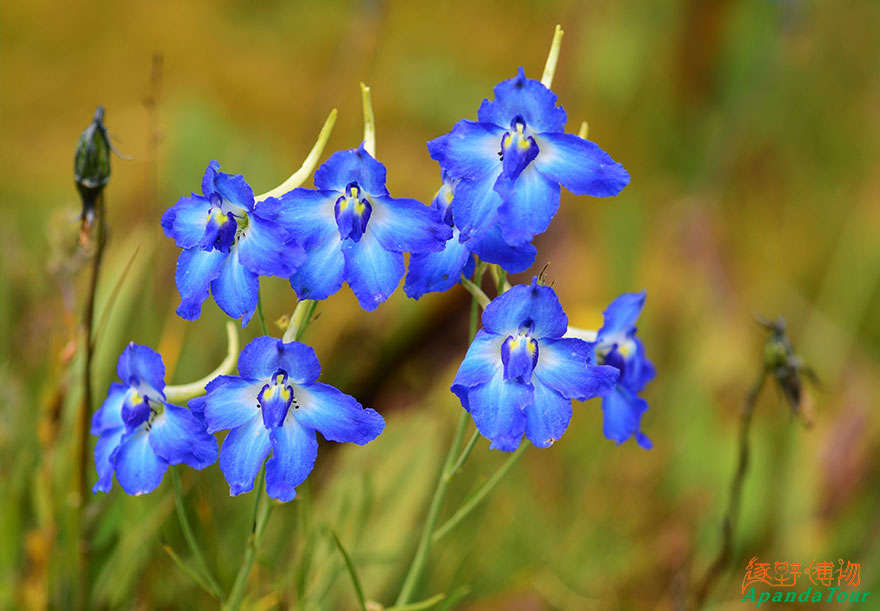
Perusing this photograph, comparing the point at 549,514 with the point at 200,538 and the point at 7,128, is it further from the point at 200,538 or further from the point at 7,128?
the point at 7,128

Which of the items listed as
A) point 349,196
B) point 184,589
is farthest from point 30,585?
point 349,196

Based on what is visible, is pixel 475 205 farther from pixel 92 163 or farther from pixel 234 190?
pixel 92 163

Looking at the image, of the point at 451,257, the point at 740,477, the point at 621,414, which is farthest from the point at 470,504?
the point at 740,477

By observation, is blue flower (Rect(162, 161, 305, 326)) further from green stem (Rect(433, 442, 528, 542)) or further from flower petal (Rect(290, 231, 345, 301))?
green stem (Rect(433, 442, 528, 542))

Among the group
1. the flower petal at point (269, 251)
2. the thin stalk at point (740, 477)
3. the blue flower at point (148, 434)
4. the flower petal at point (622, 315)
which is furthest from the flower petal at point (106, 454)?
the thin stalk at point (740, 477)

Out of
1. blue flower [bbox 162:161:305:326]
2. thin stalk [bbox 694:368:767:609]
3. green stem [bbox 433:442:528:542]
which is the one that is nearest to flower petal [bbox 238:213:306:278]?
blue flower [bbox 162:161:305:326]
